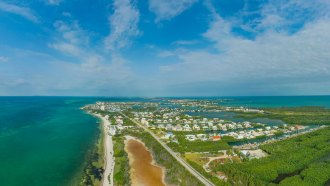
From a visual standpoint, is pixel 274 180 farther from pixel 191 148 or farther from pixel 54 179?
pixel 54 179

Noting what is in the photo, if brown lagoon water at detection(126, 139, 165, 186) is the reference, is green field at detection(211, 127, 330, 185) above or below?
above

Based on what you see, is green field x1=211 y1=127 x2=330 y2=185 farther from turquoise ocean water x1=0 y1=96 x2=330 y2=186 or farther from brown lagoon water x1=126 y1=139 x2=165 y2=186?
turquoise ocean water x1=0 y1=96 x2=330 y2=186

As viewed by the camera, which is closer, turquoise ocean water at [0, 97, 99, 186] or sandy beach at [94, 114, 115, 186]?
sandy beach at [94, 114, 115, 186]

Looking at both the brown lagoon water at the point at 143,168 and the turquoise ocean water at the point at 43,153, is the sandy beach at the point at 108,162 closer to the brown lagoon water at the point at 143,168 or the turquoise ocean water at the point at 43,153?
the brown lagoon water at the point at 143,168

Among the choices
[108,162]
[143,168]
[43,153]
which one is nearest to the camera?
[143,168]

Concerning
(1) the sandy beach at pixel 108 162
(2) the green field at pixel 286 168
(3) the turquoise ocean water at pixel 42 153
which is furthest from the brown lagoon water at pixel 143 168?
(2) the green field at pixel 286 168

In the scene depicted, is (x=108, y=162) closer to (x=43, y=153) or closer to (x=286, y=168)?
(x=43, y=153)

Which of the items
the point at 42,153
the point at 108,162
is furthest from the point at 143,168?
the point at 42,153

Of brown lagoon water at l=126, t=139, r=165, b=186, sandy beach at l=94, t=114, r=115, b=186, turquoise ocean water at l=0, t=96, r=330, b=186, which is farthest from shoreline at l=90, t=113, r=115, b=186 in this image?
turquoise ocean water at l=0, t=96, r=330, b=186

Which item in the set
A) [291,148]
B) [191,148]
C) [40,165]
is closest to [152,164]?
[191,148]

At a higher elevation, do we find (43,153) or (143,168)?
(43,153)
